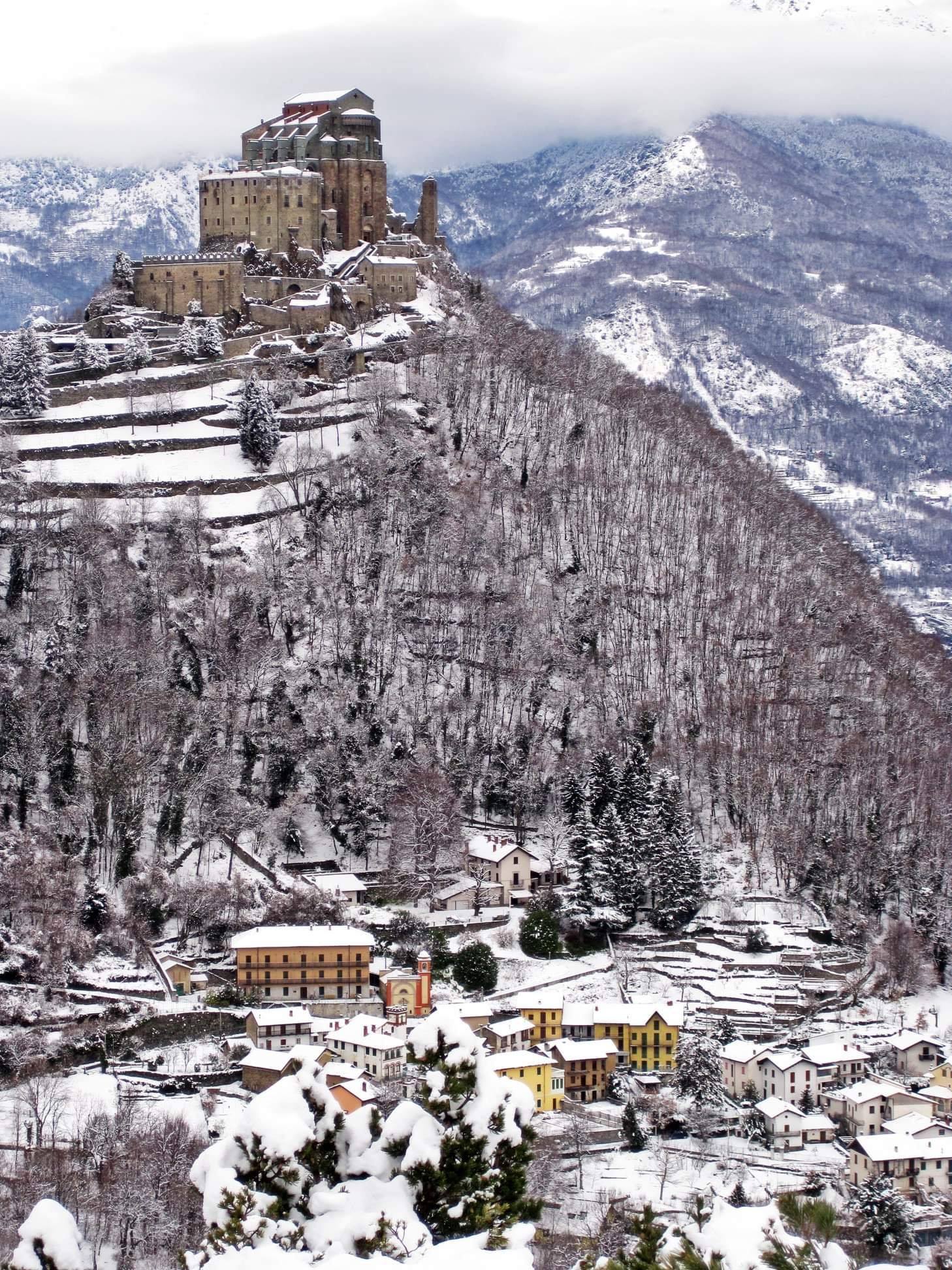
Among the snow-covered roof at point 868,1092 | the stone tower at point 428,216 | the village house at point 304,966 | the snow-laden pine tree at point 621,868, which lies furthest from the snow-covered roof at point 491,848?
the stone tower at point 428,216

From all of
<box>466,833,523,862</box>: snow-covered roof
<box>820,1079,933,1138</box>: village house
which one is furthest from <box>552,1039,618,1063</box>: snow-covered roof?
<box>466,833,523,862</box>: snow-covered roof

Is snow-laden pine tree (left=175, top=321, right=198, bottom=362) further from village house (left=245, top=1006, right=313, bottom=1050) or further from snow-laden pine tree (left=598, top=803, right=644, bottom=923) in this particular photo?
village house (left=245, top=1006, right=313, bottom=1050)

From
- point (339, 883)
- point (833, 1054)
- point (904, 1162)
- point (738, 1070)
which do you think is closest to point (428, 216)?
point (339, 883)

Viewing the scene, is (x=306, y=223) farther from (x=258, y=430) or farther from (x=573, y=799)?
(x=573, y=799)

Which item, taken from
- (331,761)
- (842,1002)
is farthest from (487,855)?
(842,1002)

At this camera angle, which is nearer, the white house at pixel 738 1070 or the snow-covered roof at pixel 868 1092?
the snow-covered roof at pixel 868 1092

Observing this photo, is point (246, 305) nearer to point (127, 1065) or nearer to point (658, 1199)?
point (127, 1065)

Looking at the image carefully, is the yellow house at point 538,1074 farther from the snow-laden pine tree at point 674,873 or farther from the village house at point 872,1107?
the snow-laden pine tree at point 674,873
